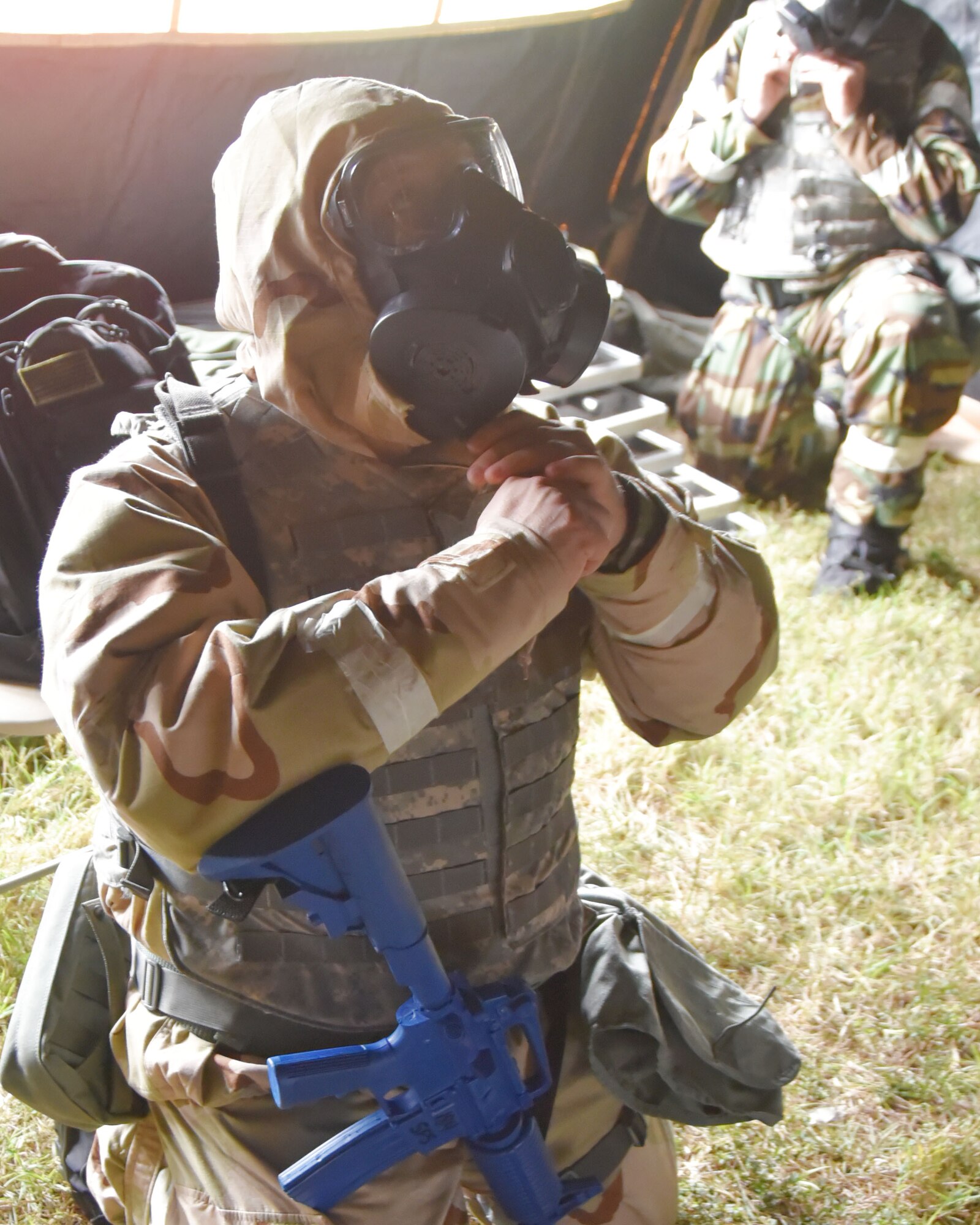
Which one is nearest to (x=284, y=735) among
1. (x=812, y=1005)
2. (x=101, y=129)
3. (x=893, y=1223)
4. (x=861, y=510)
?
(x=893, y=1223)

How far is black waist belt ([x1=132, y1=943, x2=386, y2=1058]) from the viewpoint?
1220 mm

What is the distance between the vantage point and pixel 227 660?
95 cm

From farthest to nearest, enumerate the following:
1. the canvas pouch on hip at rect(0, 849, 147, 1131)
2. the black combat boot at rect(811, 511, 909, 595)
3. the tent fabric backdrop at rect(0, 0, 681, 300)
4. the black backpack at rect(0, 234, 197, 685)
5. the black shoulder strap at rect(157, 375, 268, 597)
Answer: the black combat boot at rect(811, 511, 909, 595) < the tent fabric backdrop at rect(0, 0, 681, 300) < the black backpack at rect(0, 234, 197, 685) < the canvas pouch on hip at rect(0, 849, 147, 1131) < the black shoulder strap at rect(157, 375, 268, 597)

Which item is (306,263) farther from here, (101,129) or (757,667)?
(101,129)

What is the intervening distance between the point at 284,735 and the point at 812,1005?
4.59 feet

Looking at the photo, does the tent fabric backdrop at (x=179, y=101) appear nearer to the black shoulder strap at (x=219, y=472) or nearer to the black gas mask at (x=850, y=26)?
the black gas mask at (x=850, y=26)

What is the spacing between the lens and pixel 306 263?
3.68 ft

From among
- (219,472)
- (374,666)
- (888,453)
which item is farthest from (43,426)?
(888,453)

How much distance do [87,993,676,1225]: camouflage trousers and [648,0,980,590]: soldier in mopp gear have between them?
2.28 metres

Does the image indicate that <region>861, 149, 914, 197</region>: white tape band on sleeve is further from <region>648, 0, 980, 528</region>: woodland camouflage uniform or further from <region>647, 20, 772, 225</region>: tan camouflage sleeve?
<region>647, 20, 772, 225</region>: tan camouflage sleeve

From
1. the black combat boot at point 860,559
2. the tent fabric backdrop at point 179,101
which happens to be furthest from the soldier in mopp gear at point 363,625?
the black combat boot at point 860,559

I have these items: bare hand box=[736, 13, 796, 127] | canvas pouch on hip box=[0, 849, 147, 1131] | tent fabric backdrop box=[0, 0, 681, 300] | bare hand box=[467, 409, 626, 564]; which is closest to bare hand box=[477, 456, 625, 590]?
bare hand box=[467, 409, 626, 564]

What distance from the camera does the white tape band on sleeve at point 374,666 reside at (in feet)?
3.16

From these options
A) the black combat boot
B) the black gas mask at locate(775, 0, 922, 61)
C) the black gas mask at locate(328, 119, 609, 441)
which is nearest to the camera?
the black gas mask at locate(328, 119, 609, 441)
